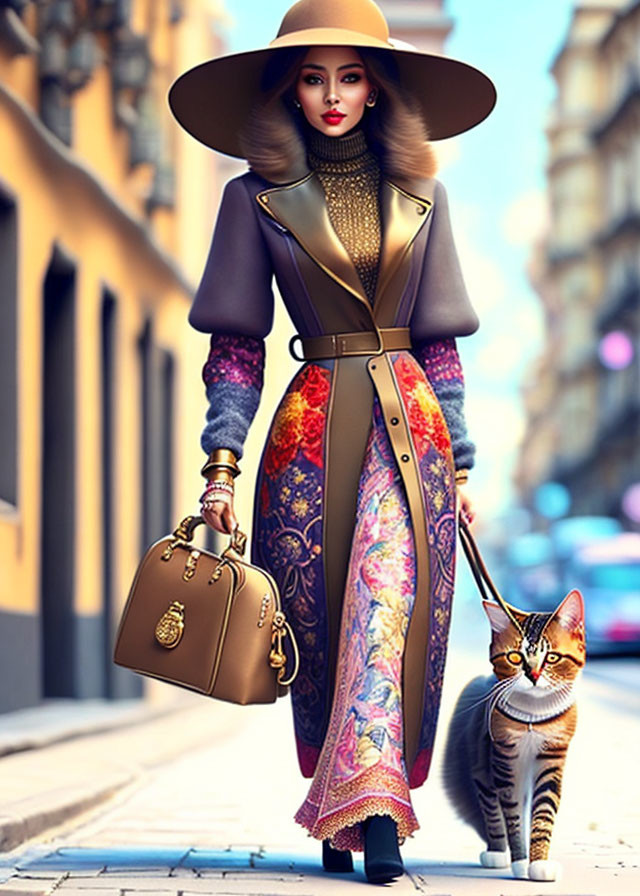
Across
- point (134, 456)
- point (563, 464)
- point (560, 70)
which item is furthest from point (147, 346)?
point (560, 70)

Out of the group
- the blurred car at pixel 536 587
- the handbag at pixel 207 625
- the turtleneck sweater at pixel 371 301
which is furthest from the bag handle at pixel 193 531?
the blurred car at pixel 536 587

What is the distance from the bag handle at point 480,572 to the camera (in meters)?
5.32

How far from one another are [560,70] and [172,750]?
7447 cm

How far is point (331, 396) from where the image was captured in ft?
18.0

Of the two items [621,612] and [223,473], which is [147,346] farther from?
[223,473]

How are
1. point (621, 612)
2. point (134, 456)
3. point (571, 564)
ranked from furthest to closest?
point (571, 564), point (621, 612), point (134, 456)

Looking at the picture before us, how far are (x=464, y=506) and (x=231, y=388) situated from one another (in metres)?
0.76

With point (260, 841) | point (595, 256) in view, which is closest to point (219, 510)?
point (260, 841)

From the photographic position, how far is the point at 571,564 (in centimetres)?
3328

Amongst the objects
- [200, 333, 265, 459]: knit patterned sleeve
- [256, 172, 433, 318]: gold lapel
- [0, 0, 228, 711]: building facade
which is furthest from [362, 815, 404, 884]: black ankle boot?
[0, 0, 228, 711]: building facade

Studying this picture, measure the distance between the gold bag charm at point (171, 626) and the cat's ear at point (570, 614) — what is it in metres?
1.02

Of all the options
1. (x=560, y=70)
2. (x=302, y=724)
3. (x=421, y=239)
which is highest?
(x=560, y=70)

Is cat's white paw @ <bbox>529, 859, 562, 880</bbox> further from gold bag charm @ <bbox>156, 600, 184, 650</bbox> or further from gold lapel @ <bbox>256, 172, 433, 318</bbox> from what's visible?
gold lapel @ <bbox>256, 172, 433, 318</bbox>

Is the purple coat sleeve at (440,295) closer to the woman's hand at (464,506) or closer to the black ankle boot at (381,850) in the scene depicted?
the woman's hand at (464,506)
